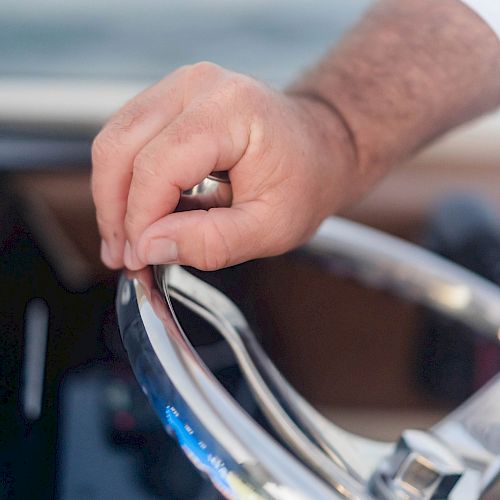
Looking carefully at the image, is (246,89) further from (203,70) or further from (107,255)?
(107,255)

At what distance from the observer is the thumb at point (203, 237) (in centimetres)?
65

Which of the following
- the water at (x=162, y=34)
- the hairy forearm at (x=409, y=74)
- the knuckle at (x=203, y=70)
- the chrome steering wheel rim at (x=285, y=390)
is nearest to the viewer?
the chrome steering wheel rim at (x=285, y=390)

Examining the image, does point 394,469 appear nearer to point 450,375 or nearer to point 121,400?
point 121,400

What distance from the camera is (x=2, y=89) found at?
170 cm

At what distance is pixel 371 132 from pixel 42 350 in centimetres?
44

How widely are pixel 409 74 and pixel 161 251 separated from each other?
1.71ft

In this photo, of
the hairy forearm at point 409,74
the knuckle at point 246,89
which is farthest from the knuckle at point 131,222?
the hairy forearm at point 409,74

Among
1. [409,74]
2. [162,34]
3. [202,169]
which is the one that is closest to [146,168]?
[202,169]

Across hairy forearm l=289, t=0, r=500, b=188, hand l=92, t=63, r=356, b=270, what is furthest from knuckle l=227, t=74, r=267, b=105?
hairy forearm l=289, t=0, r=500, b=188

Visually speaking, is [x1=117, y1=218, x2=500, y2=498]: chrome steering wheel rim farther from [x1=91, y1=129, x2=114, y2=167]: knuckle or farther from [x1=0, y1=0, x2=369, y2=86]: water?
[x1=0, y1=0, x2=369, y2=86]: water

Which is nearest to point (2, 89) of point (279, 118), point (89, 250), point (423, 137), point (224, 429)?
point (89, 250)

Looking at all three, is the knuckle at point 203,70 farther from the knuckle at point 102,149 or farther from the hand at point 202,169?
the knuckle at point 102,149

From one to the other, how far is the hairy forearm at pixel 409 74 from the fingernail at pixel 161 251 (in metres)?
0.36

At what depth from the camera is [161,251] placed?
65 cm
